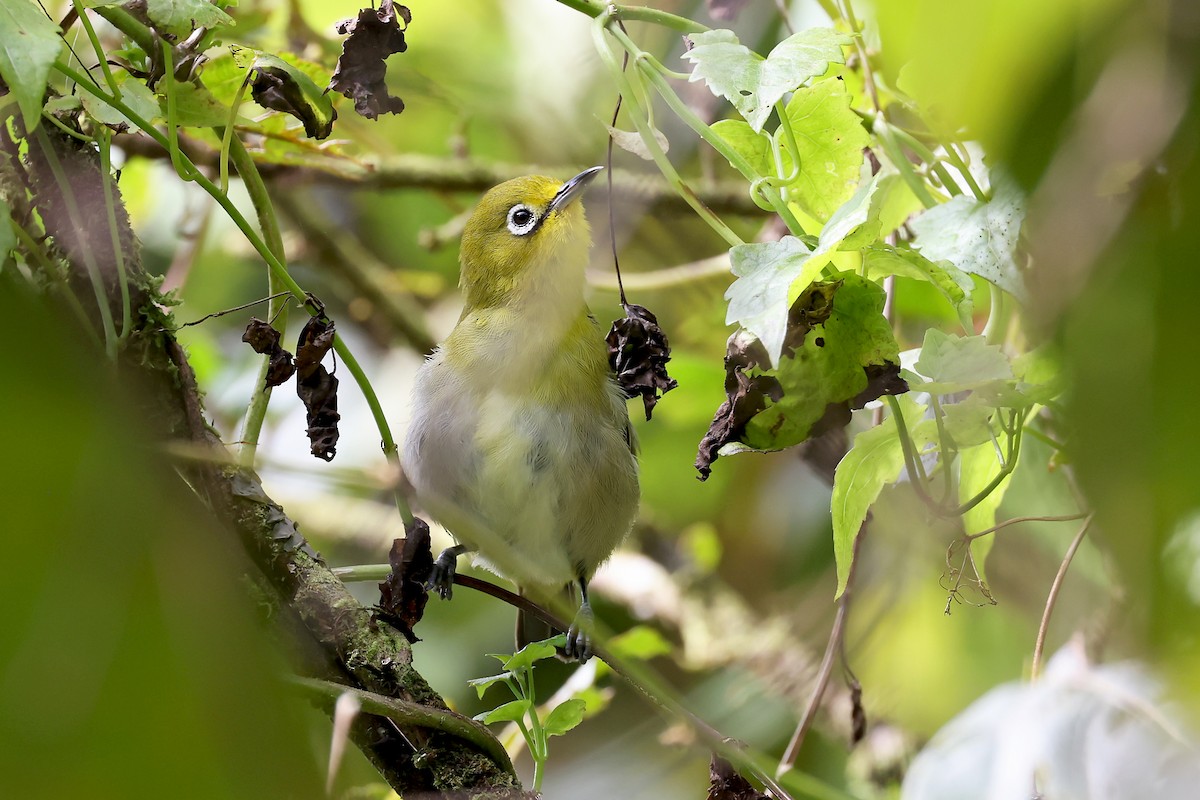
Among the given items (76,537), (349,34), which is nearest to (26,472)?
(76,537)

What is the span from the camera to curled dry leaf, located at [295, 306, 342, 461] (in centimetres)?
170

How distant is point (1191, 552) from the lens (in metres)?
0.42

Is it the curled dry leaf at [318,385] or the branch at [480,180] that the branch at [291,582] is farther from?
the branch at [480,180]

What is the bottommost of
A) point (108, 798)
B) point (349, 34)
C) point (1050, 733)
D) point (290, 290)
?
point (1050, 733)

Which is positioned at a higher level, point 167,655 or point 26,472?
point 26,472

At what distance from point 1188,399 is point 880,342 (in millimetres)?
1161

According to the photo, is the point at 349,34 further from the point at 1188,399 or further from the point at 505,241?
the point at 505,241

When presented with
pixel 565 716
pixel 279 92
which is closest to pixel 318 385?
pixel 279 92

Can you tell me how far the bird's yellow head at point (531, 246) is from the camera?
3.52m

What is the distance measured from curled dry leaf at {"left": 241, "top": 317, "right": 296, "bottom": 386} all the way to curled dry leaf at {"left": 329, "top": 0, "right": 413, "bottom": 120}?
0.37 meters

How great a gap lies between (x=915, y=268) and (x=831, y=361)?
0.19 metres

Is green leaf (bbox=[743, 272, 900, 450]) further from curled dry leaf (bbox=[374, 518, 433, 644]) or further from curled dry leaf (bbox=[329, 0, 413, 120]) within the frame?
curled dry leaf (bbox=[329, 0, 413, 120])

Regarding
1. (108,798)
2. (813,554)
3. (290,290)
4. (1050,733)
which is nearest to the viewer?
(108,798)

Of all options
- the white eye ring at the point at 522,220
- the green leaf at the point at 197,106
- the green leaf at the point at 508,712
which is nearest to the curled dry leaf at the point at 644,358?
the green leaf at the point at 508,712
